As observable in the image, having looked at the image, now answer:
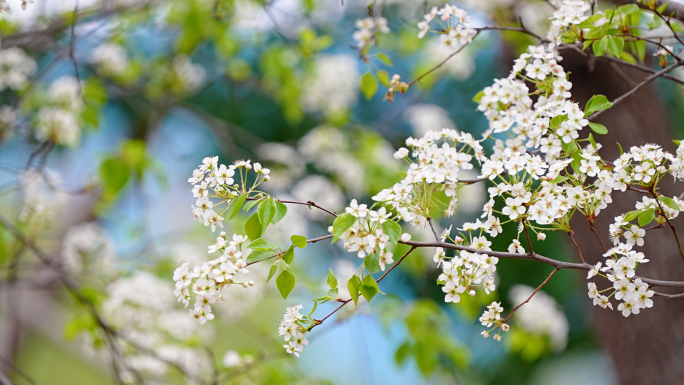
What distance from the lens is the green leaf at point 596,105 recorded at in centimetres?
92

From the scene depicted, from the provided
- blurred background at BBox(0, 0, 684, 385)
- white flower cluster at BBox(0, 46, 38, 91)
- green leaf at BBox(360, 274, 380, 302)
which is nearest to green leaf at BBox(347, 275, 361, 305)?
green leaf at BBox(360, 274, 380, 302)

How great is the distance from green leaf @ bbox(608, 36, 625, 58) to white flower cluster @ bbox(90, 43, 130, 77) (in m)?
2.65

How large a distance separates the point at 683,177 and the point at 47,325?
4114 millimetres

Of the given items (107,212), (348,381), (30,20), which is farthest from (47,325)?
(348,381)

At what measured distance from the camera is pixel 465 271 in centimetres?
84

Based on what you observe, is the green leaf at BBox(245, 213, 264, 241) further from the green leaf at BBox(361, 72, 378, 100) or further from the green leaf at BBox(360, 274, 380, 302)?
the green leaf at BBox(361, 72, 378, 100)

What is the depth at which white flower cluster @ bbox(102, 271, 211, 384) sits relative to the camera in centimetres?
214

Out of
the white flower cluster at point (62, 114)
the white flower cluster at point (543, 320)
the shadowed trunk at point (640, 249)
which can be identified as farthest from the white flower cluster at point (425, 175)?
the white flower cluster at point (62, 114)

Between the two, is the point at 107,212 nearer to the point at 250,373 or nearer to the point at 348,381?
Result: the point at 250,373

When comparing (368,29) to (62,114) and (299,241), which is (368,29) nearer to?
(299,241)

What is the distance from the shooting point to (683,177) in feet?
2.82

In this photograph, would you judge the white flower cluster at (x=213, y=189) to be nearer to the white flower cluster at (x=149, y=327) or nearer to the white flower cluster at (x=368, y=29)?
the white flower cluster at (x=368, y=29)

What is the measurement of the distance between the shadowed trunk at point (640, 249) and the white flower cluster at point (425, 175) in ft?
4.09

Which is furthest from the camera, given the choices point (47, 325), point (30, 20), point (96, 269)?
point (47, 325)
